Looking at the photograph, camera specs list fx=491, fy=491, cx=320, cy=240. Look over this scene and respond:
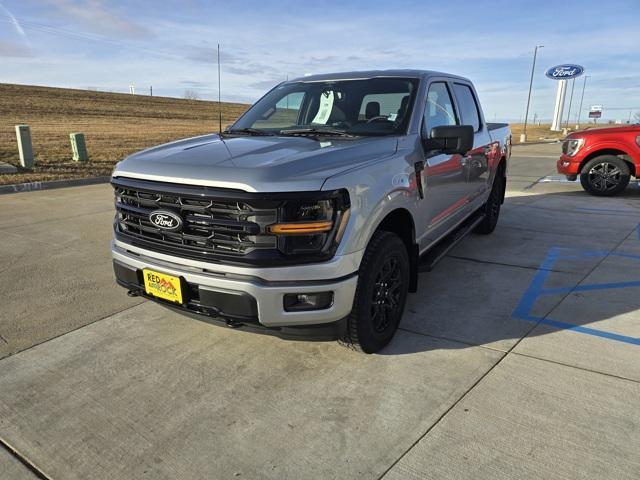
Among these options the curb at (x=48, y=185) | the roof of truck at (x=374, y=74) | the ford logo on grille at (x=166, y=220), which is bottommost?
the curb at (x=48, y=185)

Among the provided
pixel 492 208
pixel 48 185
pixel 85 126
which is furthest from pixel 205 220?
pixel 85 126

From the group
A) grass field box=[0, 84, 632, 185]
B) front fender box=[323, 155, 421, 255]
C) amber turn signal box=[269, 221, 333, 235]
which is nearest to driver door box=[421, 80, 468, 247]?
front fender box=[323, 155, 421, 255]

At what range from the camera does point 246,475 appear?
2.18 metres

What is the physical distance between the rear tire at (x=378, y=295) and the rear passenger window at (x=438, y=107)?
1.23m

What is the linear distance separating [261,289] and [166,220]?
0.72 metres

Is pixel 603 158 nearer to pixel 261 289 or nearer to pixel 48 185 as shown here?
pixel 261 289

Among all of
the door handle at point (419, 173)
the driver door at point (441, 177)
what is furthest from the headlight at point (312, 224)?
the driver door at point (441, 177)

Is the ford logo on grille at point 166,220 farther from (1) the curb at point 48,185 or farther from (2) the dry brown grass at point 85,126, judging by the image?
(2) the dry brown grass at point 85,126

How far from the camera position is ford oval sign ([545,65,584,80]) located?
4925 cm

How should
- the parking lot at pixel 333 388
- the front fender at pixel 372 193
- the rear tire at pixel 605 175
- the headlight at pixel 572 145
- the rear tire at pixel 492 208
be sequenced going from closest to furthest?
the parking lot at pixel 333 388, the front fender at pixel 372 193, the rear tire at pixel 492 208, the rear tire at pixel 605 175, the headlight at pixel 572 145

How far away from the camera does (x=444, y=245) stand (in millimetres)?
4477

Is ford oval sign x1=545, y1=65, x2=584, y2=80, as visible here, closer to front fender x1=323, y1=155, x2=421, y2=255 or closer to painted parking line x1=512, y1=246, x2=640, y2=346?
painted parking line x1=512, y1=246, x2=640, y2=346

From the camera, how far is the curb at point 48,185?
962cm

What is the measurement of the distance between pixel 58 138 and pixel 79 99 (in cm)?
3212
